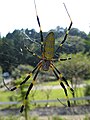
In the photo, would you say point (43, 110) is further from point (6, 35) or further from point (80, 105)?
point (6, 35)

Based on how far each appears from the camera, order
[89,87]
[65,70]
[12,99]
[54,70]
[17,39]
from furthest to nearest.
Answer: [12,99], [89,87], [65,70], [17,39], [54,70]

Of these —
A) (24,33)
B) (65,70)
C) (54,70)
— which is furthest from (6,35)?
(65,70)

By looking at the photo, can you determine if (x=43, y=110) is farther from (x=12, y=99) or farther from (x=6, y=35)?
(x=6, y=35)

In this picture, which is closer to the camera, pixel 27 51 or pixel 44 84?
pixel 27 51

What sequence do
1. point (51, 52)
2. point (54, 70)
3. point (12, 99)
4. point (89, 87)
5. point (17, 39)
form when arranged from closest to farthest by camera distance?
1. point (51, 52)
2. point (54, 70)
3. point (17, 39)
4. point (89, 87)
5. point (12, 99)

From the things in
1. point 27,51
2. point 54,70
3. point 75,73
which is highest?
point 27,51

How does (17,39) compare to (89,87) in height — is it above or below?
above

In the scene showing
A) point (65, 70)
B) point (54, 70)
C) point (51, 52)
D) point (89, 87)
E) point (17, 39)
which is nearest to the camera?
point (51, 52)

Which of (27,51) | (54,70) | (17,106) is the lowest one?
(17,106)

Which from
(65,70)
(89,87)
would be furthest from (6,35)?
(89,87)
